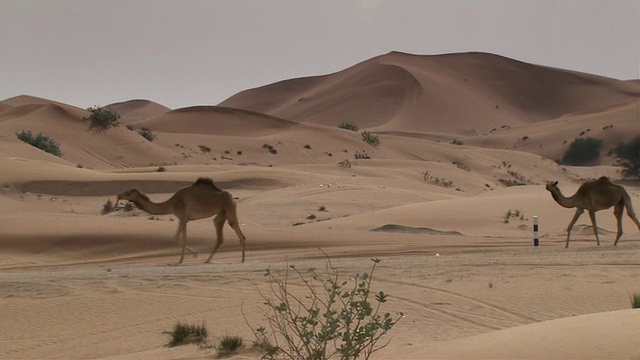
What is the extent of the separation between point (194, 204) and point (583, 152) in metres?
72.4

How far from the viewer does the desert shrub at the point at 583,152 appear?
277ft

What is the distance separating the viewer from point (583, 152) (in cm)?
8512

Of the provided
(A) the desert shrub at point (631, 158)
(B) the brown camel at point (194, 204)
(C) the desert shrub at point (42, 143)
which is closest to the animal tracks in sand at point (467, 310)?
(B) the brown camel at point (194, 204)

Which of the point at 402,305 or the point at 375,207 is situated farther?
the point at 375,207

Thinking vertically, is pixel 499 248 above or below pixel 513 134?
below

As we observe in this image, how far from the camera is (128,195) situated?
1912 cm

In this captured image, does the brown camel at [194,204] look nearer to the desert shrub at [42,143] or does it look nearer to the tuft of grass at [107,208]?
the tuft of grass at [107,208]

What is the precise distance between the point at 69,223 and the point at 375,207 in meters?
12.7

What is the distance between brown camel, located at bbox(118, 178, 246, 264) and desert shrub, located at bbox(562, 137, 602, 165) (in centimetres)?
7052

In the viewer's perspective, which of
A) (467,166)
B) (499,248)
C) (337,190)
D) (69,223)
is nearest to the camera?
(499,248)

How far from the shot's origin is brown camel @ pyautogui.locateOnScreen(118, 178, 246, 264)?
744 inches

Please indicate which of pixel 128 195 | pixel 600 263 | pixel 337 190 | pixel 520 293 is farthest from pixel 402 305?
pixel 337 190

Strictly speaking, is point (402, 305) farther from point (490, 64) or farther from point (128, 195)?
point (490, 64)

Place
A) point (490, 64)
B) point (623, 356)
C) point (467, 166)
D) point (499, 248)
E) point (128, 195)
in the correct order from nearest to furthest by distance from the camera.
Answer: point (623, 356) < point (128, 195) < point (499, 248) < point (467, 166) < point (490, 64)
